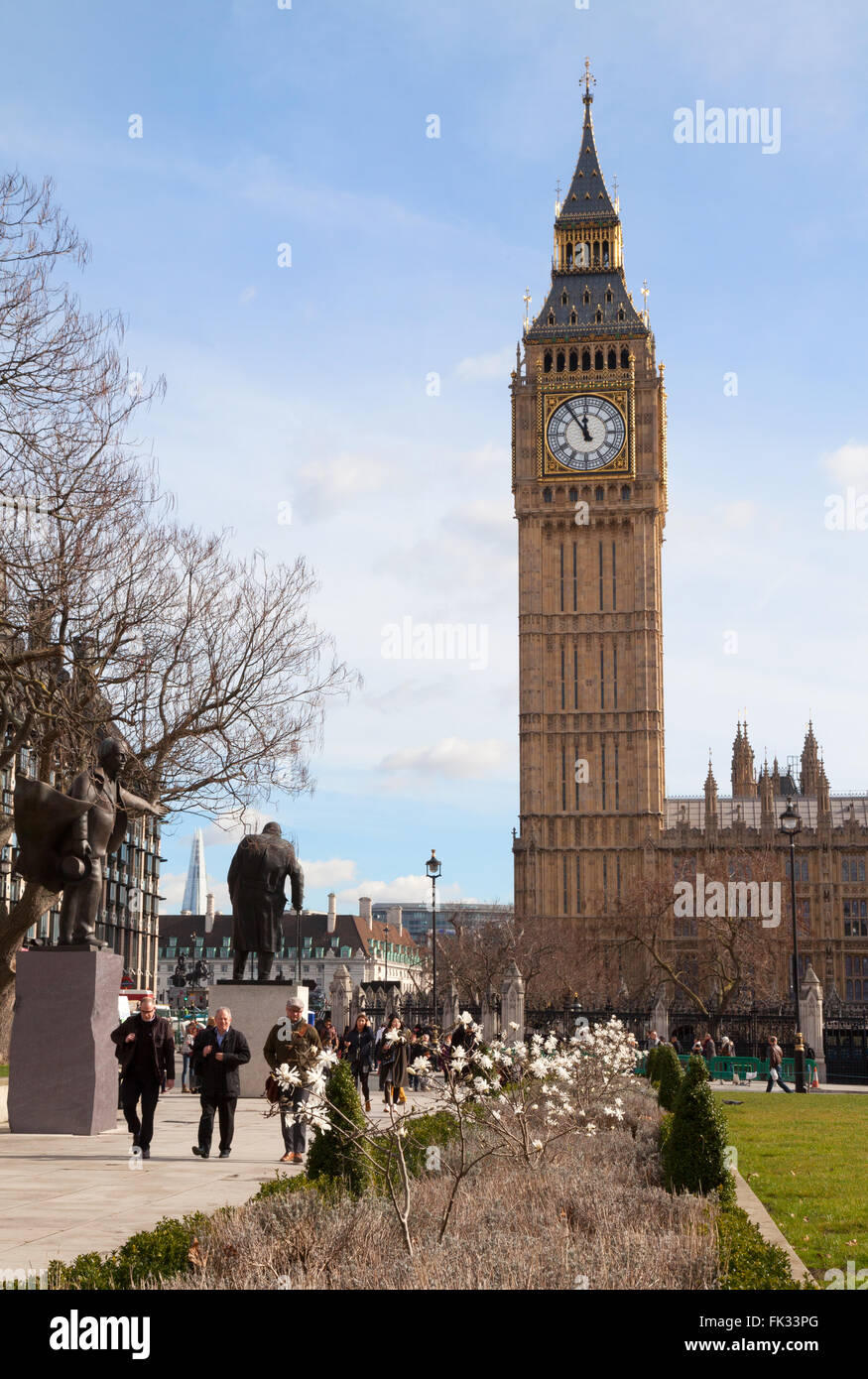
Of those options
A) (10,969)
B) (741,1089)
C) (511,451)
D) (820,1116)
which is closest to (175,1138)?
(10,969)

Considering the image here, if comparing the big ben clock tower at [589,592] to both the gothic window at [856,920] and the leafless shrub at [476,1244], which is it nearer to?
the gothic window at [856,920]

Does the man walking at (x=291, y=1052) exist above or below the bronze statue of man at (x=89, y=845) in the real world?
below

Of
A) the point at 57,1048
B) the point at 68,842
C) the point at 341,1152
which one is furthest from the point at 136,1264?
the point at 68,842

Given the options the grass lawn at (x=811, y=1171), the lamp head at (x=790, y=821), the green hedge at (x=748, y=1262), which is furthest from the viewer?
the lamp head at (x=790, y=821)

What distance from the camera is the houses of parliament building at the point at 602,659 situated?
88.9 meters

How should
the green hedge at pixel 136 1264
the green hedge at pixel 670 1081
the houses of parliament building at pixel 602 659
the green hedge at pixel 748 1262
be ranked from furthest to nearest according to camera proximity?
the houses of parliament building at pixel 602 659 → the green hedge at pixel 670 1081 → the green hedge at pixel 748 1262 → the green hedge at pixel 136 1264

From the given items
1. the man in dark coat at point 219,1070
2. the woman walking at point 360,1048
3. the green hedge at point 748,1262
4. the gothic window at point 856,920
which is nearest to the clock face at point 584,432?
the gothic window at point 856,920

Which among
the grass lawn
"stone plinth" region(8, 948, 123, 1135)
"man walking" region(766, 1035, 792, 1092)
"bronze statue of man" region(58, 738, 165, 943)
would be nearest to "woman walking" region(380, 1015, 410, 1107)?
"stone plinth" region(8, 948, 123, 1135)

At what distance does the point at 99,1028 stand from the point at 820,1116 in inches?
603

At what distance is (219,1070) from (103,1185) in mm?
2124

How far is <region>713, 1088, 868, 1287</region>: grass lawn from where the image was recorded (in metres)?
11.1

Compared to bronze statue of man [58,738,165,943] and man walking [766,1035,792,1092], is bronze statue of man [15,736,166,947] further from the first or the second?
man walking [766,1035,792,1092]

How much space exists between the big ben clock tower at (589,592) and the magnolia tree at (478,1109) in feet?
225
